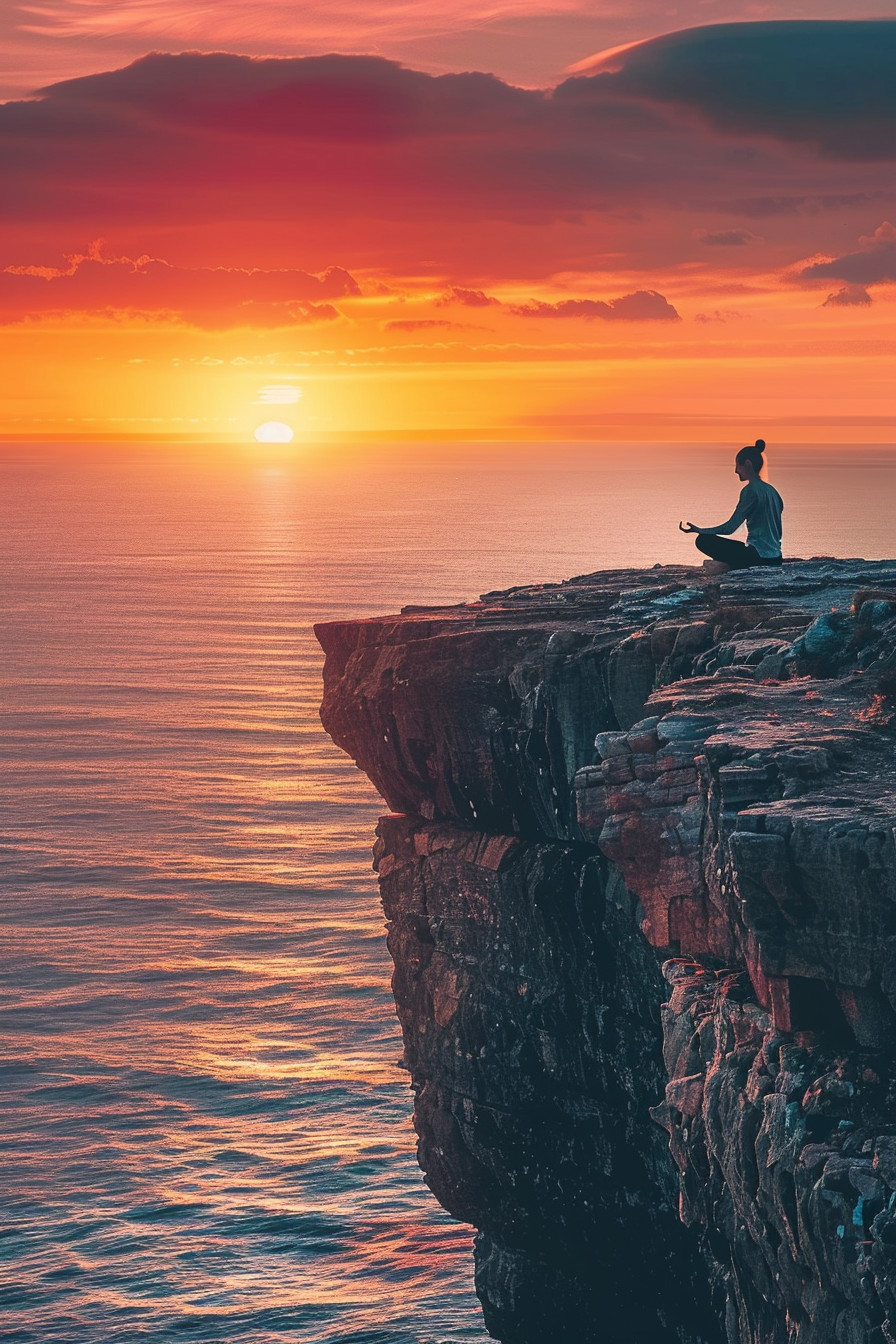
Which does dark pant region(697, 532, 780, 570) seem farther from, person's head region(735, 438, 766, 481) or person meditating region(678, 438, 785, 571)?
person's head region(735, 438, 766, 481)

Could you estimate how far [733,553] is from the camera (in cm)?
3838

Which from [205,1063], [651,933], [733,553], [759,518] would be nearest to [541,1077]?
[651,933]

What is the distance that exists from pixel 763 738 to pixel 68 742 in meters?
110

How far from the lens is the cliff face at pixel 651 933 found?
18.2 m

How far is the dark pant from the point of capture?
37.9 m

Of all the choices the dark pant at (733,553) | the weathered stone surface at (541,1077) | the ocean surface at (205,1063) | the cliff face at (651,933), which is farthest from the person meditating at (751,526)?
the ocean surface at (205,1063)

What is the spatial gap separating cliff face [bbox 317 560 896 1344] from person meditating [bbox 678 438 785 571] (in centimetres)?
107

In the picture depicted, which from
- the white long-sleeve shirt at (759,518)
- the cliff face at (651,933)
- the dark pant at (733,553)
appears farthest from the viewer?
the dark pant at (733,553)

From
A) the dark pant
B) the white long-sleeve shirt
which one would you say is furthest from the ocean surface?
the white long-sleeve shirt

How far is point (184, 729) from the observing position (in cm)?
13212

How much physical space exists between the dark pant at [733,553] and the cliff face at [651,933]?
3.32ft

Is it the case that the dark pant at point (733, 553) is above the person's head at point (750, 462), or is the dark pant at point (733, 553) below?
below

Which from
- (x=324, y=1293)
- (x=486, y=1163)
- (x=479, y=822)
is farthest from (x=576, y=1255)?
(x=324, y=1293)

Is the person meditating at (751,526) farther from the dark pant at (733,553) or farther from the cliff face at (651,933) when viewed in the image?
the cliff face at (651,933)
